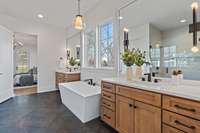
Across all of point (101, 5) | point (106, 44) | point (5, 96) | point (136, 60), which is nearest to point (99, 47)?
point (106, 44)

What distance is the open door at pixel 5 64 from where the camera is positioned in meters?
4.50

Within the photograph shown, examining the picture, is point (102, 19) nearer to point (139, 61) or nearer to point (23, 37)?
point (139, 61)

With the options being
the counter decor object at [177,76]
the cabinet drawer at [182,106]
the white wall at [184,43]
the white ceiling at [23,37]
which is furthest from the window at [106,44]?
the white ceiling at [23,37]

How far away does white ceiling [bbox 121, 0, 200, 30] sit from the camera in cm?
208

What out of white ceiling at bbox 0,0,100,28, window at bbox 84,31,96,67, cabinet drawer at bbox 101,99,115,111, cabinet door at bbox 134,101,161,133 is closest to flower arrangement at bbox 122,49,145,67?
cabinet drawer at bbox 101,99,115,111

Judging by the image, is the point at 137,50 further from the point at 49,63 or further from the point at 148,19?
the point at 49,63

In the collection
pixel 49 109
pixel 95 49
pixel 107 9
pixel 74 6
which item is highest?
pixel 74 6

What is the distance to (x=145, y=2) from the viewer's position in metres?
2.67

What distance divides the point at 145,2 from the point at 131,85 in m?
1.63

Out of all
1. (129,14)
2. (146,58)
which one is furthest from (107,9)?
(146,58)

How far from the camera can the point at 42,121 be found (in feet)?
9.99

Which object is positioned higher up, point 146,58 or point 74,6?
point 74,6

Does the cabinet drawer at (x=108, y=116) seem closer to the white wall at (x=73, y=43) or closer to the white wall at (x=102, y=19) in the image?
the white wall at (x=102, y=19)

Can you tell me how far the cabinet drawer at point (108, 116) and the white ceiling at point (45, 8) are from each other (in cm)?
312
